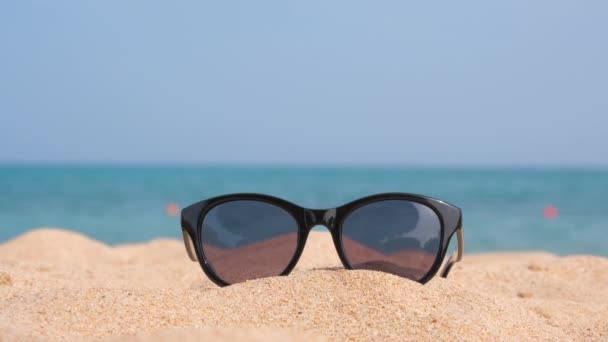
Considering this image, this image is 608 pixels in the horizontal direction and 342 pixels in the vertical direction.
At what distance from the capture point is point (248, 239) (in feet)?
10.8

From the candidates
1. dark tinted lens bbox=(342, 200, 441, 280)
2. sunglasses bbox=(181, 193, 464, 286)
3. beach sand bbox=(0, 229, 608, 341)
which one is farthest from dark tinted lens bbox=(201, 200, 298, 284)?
dark tinted lens bbox=(342, 200, 441, 280)

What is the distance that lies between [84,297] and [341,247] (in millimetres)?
1181

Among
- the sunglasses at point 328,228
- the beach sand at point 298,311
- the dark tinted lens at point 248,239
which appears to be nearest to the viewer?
the beach sand at point 298,311

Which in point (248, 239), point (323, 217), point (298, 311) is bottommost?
point (298, 311)

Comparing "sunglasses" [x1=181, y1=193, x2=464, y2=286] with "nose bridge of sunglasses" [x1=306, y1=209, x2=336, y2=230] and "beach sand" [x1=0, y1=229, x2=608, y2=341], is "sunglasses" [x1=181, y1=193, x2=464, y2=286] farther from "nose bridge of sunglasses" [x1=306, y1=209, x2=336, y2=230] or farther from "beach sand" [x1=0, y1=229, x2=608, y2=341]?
"beach sand" [x1=0, y1=229, x2=608, y2=341]

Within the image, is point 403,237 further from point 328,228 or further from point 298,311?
point 298,311

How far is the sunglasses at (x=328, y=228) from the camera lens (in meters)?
3.13

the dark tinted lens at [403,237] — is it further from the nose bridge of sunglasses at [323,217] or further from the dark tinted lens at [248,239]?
the dark tinted lens at [248,239]

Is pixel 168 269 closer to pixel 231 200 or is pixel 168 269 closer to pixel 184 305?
pixel 231 200

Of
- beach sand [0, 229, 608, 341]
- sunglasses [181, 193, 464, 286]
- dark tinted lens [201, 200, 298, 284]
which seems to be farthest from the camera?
dark tinted lens [201, 200, 298, 284]

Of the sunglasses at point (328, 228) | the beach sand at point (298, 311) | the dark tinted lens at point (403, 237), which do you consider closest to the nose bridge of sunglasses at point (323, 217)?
the sunglasses at point (328, 228)

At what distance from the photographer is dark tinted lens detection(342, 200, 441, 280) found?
10.3 feet

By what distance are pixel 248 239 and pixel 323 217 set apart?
39 centimetres

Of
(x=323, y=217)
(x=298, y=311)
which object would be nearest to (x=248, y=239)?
(x=323, y=217)
